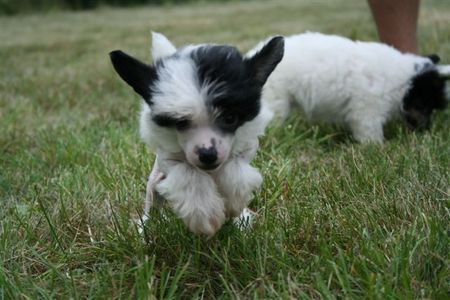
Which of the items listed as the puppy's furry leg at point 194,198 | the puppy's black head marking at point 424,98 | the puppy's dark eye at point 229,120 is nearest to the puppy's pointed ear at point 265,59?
the puppy's dark eye at point 229,120

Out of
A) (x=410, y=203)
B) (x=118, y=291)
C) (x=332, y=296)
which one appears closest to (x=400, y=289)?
(x=332, y=296)

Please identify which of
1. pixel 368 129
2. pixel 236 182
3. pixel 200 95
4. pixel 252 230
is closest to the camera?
pixel 200 95

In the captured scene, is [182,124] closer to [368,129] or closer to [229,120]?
[229,120]

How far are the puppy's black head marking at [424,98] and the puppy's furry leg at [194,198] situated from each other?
2.73 metres

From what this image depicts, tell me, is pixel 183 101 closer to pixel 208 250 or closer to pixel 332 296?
pixel 208 250

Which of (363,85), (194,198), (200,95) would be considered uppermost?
(200,95)

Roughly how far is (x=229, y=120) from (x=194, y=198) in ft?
1.02

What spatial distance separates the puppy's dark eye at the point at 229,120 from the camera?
2174 mm

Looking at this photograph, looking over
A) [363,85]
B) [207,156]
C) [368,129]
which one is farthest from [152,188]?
[363,85]

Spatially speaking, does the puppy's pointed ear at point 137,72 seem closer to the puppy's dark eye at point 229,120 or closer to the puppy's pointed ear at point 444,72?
the puppy's dark eye at point 229,120

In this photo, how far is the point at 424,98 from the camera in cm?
464

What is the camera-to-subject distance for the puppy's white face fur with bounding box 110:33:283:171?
6.87ft

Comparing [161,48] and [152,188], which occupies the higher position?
[161,48]

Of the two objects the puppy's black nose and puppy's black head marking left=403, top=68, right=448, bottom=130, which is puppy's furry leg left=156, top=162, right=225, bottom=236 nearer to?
the puppy's black nose
